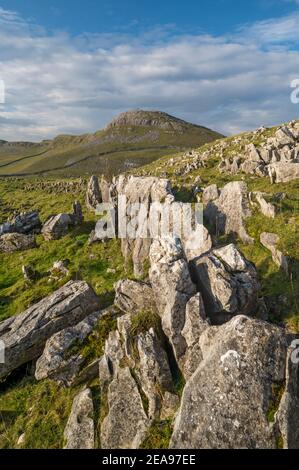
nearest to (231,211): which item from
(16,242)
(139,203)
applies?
(139,203)

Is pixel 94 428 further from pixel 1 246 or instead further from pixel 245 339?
pixel 1 246

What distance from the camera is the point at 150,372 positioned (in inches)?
645

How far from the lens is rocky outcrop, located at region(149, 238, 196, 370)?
1744cm

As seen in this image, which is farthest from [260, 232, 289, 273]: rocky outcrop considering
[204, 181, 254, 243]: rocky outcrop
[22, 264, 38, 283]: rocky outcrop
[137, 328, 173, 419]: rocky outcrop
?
[22, 264, 38, 283]: rocky outcrop

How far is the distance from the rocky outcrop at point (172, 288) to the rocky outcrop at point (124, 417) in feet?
8.85

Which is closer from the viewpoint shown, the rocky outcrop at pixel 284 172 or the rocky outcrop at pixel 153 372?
the rocky outcrop at pixel 153 372

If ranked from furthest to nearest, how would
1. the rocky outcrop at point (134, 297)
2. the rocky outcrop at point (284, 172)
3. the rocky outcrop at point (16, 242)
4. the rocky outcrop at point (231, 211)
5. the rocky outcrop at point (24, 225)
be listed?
the rocky outcrop at point (24, 225), the rocky outcrop at point (16, 242), the rocky outcrop at point (284, 172), the rocky outcrop at point (231, 211), the rocky outcrop at point (134, 297)

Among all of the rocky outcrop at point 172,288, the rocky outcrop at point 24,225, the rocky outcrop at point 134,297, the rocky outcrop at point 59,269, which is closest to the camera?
the rocky outcrop at point 172,288

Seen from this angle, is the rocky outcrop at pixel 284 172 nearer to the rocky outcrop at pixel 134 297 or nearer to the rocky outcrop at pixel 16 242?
the rocky outcrop at pixel 134 297

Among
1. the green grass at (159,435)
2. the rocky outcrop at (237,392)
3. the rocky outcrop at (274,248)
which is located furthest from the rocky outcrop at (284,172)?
the green grass at (159,435)

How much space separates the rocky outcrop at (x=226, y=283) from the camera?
17797mm

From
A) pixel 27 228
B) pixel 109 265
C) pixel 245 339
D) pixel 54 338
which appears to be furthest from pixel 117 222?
pixel 245 339

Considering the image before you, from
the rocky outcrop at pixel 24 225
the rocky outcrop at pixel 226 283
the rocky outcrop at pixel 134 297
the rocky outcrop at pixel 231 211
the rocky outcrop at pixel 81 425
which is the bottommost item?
the rocky outcrop at pixel 81 425

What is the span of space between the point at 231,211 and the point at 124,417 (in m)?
19.3
